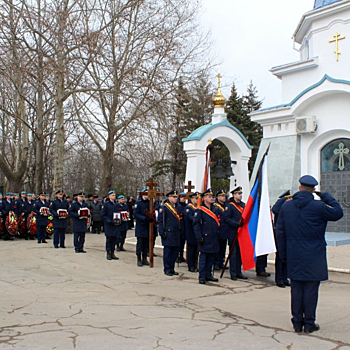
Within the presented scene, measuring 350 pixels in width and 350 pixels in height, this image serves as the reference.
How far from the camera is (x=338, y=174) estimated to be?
1554 cm

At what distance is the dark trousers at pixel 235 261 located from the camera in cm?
897

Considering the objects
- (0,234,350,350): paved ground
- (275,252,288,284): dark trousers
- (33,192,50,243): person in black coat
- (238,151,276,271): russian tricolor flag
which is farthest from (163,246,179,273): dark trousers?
(33,192,50,243): person in black coat

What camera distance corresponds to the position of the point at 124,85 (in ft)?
66.4

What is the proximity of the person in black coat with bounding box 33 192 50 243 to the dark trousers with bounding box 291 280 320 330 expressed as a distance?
10592 mm

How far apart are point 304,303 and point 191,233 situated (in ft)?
15.0

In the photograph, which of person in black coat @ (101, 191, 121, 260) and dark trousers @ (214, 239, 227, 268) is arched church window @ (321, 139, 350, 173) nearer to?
dark trousers @ (214, 239, 227, 268)

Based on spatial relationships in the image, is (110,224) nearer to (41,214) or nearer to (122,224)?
(122,224)

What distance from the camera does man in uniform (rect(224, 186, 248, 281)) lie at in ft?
29.4

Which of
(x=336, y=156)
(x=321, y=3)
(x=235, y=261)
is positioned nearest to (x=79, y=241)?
(x=235, y=261)

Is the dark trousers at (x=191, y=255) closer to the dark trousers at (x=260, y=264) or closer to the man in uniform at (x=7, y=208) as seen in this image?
the dark trousers at (x=260, y=264)

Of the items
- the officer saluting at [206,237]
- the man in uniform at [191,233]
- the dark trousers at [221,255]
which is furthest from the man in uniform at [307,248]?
the dark trousers at [221,255]

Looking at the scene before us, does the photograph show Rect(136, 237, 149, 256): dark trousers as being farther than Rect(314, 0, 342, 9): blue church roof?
No

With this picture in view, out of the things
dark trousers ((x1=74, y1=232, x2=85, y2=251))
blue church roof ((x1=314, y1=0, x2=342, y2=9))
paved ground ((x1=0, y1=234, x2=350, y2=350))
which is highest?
blue church roof ((x1=314, y1=0, x2=342, y2=9))

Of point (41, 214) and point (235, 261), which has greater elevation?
point (41, 214)
